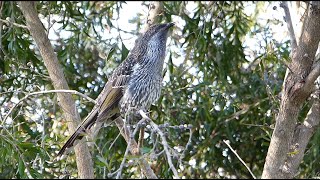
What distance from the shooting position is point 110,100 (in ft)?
14.2

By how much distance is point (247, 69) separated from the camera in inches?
220

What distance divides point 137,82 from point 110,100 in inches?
9.0

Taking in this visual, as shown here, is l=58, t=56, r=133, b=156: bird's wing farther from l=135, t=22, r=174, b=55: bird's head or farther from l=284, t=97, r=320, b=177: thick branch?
l=284, t=97, r=320, b=177: thick branch

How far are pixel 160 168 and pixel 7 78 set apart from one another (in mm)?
1199

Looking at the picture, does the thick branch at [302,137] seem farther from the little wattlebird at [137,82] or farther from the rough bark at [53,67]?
the rough bark at [53,67]

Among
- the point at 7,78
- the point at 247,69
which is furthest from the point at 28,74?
the point at 247,69

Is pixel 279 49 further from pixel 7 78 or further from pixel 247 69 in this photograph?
pixel 7 78

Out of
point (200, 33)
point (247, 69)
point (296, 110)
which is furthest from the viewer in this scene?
point (247, 69)

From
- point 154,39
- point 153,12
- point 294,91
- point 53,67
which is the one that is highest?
point 153,12

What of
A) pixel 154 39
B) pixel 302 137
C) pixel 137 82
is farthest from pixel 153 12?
pixel 302 137

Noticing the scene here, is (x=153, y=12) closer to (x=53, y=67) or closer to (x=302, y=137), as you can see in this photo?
(x=53, y=67)

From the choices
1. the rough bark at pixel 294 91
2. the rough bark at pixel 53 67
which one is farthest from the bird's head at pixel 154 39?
the rough bark at pixel 294 91

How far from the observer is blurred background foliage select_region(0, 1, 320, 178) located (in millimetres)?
4871

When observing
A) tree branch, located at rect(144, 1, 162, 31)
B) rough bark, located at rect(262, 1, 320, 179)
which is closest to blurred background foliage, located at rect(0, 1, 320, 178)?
tree branch, located at rect(144, 1, 162, 31)
